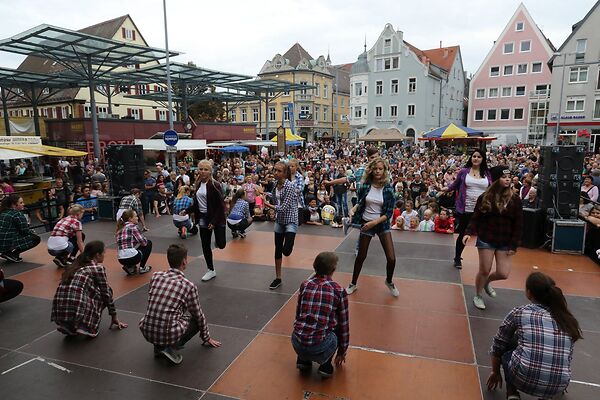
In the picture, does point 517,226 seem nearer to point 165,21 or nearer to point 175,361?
point 175,361

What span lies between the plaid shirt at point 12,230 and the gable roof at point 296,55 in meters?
56.0

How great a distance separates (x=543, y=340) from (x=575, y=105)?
44844 millimetres

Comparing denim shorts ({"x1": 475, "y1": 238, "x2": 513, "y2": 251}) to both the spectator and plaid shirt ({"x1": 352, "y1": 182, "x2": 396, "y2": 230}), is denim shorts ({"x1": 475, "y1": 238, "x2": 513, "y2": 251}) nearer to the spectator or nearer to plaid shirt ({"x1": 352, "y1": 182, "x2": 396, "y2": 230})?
plaid shirt ({"x1": 352, "y1": 182, "x2": 396, "y2": 230})

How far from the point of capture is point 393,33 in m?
47.7

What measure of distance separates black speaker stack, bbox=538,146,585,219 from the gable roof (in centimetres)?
5518

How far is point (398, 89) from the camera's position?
48938mm

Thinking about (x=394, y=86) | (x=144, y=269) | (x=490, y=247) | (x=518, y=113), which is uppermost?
(x=394, y=86)

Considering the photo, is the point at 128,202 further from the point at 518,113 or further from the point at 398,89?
the point at 518,113

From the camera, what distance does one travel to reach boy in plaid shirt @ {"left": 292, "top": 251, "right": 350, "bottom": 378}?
3.31 metres

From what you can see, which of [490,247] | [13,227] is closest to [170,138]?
[13,227]

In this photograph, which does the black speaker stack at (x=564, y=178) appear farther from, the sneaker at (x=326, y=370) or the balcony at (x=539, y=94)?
the balcony at (x=539, y=94)

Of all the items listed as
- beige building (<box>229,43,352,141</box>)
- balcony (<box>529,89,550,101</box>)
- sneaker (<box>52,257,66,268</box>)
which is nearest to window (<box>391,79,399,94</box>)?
beige building (<box>229,43,352,141</box>)

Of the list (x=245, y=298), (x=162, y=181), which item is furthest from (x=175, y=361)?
(x=162, y=181)

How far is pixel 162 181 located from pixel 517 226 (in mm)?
11386
